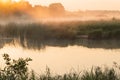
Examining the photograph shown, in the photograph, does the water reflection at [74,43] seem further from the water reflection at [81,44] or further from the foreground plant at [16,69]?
the foreground plant at [16,69]

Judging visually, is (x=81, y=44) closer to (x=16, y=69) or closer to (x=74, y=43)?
(x=74, y=43)

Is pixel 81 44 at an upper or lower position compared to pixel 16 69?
lower

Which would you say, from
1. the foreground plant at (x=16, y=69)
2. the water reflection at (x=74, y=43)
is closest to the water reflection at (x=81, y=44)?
the water reflection at (x=74, y=43)

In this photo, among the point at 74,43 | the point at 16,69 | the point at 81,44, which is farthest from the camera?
the point at 74,43

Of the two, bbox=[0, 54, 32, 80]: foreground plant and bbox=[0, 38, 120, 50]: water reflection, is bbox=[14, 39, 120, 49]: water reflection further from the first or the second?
bbox=[0, 54, 32, 80]: foreground plant

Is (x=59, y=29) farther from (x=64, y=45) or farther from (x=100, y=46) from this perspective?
(x=100, y=46)

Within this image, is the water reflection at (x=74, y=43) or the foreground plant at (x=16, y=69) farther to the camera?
the water reflection at (x=74, y=43)

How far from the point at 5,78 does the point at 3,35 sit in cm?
2421

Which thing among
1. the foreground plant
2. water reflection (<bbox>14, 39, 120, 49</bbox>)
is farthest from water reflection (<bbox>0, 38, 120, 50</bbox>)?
the foreground plant

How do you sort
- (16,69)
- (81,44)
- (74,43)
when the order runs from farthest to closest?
(74,43)
(81,44)
(16,69)

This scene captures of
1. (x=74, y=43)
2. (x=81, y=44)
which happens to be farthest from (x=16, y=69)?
(x=74, y=43)

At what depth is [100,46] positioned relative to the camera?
25.8m

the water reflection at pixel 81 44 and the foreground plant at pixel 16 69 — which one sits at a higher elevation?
the foreground plant at pixel 16 69

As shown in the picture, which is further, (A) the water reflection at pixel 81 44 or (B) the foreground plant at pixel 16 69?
(A) the water reflection at pixel 81 44
